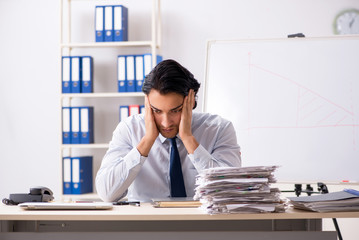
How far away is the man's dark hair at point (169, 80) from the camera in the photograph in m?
2.13

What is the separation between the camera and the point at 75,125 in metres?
4.12

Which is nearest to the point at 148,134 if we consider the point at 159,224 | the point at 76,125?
the point at 159,224

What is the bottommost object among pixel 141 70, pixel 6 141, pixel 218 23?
pixel 6 141

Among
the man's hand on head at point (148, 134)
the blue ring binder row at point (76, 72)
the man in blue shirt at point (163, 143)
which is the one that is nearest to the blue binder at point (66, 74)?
the blue ring binder row at point (76, 72)

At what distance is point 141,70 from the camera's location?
159 inches

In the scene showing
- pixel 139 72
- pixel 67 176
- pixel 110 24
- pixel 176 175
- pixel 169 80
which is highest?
pixel 110 24

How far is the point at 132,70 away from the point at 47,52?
84cm

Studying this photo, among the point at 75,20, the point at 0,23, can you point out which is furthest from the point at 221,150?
the point at 0,23

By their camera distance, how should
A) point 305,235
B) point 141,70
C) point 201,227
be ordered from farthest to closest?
1. point 141,70
2. point 201,227
3. point 305,235

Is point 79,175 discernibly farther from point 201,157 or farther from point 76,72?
point 201,157

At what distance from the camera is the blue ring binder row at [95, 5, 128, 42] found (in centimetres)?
409

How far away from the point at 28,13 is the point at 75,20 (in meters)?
0.40

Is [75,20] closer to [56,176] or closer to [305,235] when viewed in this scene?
[56,176]

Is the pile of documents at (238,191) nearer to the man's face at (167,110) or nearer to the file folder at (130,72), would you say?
the man's face at (167,110)
